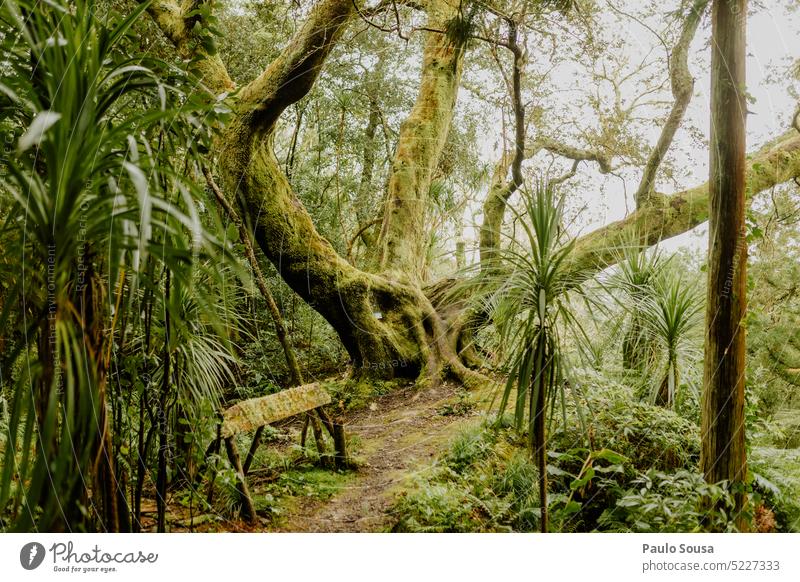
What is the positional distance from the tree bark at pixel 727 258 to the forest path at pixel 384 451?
732 millimetres

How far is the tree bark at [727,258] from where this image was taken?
1.61 meters

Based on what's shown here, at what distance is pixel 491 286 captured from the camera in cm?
160

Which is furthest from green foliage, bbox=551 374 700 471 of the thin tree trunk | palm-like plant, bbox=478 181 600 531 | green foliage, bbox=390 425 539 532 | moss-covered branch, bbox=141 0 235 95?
moss-covered branch, bbox=141 0 235 95

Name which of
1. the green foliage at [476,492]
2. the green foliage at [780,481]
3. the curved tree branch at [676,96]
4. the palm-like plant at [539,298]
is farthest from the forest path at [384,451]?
the curved tree branch at [676,96]

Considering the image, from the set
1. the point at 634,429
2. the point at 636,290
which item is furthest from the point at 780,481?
the point at 636,290

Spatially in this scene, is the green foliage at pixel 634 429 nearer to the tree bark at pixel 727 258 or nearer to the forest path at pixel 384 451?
the tree bark at pixel 727 258

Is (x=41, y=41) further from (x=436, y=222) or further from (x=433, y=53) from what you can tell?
(x=433, y=53)

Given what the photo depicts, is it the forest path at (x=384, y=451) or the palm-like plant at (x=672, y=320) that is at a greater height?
the palm-like plant at (x=672, y=320)

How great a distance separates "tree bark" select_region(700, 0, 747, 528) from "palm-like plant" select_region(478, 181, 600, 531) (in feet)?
1.40

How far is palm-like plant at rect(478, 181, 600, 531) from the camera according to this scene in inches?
58.2

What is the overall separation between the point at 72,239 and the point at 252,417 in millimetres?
832

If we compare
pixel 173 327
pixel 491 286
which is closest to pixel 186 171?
pixel 173 327

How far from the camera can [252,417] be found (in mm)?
1641

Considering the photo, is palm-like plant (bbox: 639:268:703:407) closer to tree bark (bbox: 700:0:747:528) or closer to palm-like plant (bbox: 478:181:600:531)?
tree bark (bbox: 700:0:747:528)
